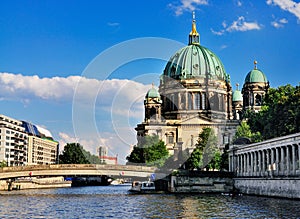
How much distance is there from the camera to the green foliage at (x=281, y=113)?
3472 inches

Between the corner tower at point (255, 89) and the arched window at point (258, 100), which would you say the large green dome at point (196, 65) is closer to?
the corner tower at point (255, 89)

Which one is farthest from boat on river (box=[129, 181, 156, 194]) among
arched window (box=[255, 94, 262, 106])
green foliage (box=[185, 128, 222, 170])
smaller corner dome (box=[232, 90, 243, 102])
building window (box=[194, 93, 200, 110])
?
smaller corner dome (box=[232, 90, 243, 102])

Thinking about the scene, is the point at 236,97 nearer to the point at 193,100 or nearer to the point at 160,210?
the point at 193,100

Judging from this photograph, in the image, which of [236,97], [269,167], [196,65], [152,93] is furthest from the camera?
[236,97]

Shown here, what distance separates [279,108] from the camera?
3666 inches

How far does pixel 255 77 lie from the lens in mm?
148875

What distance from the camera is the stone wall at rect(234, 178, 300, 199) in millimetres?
62406

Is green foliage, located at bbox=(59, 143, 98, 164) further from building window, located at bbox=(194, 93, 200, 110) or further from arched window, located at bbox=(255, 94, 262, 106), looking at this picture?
arched window, located at bbox=(255, 94, 262, 106)

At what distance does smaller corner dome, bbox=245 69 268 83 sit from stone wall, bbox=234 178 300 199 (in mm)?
68392

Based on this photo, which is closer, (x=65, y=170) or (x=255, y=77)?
(x=65, y=170)

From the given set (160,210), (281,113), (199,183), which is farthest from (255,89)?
(160,210)

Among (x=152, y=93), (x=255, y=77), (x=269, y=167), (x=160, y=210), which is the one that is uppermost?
(x=255, y=77)

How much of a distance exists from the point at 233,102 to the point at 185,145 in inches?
1357

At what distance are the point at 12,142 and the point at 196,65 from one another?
52808 mm
